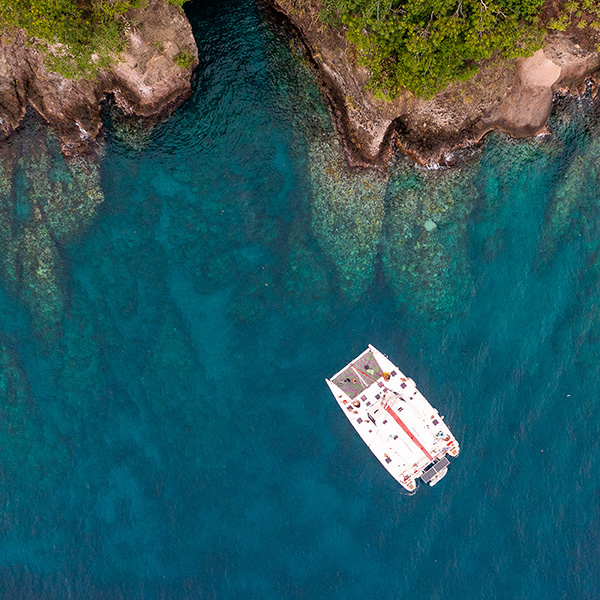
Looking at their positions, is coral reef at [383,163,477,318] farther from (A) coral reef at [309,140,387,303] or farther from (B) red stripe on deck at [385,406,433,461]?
(B) red stripe on deck at [385,406,433,461]

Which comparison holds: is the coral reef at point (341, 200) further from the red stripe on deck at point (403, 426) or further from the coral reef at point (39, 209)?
the coral reef at point (39, 209)

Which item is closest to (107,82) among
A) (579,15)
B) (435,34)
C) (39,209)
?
(39,209)

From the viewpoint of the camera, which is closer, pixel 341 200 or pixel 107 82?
pixel 107 82

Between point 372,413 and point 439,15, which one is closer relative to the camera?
point 439,15

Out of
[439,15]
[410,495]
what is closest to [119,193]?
[439,15]

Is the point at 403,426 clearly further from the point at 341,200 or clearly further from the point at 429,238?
the point at 341,200

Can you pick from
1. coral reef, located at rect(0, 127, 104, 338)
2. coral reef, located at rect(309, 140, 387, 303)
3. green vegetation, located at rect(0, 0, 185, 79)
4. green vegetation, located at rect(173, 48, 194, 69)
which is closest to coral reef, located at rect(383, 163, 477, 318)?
coral reef, located at rect(309, 140, 387, 303)

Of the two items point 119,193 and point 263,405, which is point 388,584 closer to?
point 263,405

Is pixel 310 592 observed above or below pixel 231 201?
below
